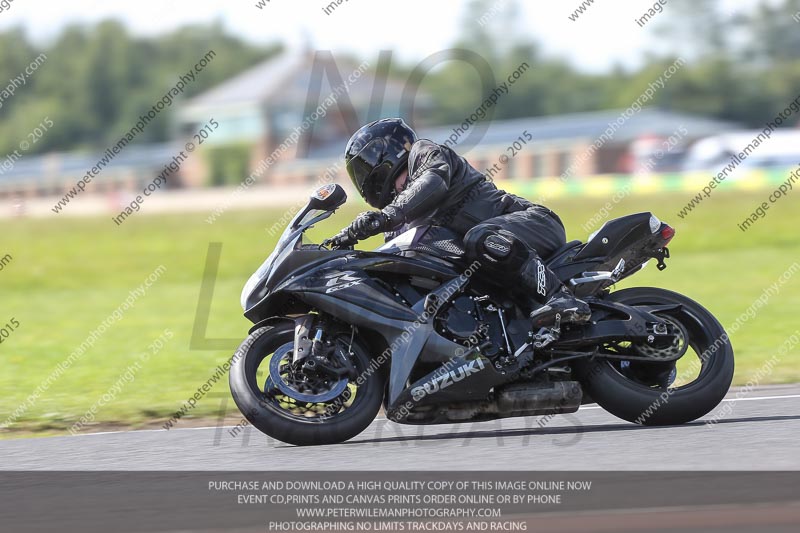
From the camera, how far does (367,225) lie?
6.65 meters

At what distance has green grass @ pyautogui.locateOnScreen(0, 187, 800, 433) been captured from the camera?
35.8ft

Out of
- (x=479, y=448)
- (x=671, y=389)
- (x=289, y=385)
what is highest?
(x=289, y=385)

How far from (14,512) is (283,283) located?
2.11m

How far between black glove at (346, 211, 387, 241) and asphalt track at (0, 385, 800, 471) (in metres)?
1.18

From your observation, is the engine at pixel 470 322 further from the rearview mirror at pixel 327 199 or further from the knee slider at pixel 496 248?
the rearview mirror at pixel 327 199

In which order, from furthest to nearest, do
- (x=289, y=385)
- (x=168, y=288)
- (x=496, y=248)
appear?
1. (x=168, y=288)
2. (x=496, y=248)
3. (x=289, y=385)

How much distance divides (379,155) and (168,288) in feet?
62.3

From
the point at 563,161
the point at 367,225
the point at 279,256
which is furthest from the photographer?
the point at 563,161

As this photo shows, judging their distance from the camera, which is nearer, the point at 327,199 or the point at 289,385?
the point at 289,385

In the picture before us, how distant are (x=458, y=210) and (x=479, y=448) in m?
1.57

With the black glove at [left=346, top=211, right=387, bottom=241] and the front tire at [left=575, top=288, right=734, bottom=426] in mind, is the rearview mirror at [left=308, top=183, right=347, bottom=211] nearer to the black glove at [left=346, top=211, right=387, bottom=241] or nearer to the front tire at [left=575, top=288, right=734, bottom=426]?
the black glove at [left=346, top=211, right=387, bottom=241]

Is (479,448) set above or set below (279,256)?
below

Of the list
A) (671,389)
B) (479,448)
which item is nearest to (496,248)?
(479,448)

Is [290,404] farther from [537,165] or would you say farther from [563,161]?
[537,165]
